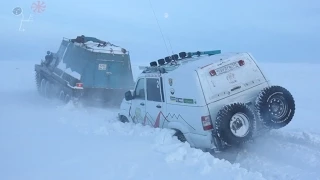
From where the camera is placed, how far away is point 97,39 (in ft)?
50.1

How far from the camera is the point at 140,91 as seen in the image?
27.4 feet

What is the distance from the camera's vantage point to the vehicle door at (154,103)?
7.45 meters

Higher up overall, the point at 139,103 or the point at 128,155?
the point at 139,103

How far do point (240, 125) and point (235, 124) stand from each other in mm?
119

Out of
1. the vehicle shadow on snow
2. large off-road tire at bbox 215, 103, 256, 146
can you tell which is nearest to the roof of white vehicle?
large off-road tire at bbox 215, 103, 256, 146

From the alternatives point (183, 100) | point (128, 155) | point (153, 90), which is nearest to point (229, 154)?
point (183, 100)

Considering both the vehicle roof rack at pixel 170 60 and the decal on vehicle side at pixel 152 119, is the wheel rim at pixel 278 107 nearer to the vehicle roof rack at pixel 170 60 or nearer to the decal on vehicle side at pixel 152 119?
the decal on vehicle side at pixel 152 119

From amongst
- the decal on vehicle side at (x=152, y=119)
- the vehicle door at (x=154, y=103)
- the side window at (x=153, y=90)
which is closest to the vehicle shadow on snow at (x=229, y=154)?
the decal on vehicle side at (x=152, y=119)

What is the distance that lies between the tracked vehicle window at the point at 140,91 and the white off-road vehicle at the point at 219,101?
764 mm

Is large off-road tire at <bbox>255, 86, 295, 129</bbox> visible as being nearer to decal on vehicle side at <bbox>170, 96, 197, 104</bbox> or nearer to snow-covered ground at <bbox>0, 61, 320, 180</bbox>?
snow-covered ground at <bbox>0, 61, 320, 180</bbox>

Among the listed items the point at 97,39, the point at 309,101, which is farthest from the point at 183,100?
the point at 309,101

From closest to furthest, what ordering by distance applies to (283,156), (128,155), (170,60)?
1. (128,155)
2. (283,156)
3. (170,60)

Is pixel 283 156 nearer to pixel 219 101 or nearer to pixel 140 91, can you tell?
pixel 219 101

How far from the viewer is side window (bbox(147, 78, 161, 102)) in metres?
7.54
